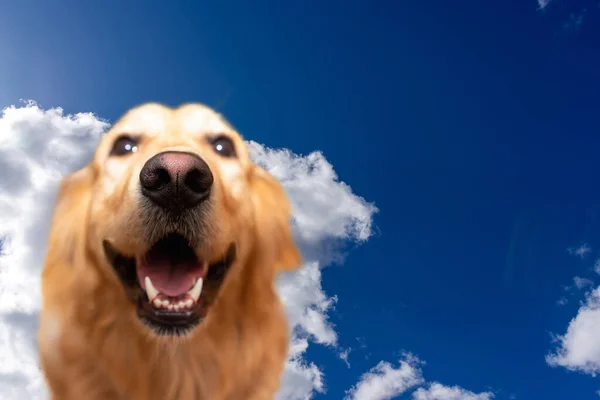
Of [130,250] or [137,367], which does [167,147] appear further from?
[137,367]

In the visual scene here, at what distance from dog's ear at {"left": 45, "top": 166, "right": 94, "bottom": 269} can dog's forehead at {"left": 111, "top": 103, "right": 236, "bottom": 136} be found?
0.58 meters

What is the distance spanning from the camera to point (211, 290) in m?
5.14

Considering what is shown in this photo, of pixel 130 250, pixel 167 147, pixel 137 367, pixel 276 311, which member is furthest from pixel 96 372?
pixel 167 147

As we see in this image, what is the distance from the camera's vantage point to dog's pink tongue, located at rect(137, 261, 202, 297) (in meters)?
4.92

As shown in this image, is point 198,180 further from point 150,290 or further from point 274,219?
point 274,219

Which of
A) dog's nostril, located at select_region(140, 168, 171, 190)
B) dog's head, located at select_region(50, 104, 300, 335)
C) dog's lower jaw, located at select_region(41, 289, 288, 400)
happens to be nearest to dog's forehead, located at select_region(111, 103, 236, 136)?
dog's head, located at select_region(50, 104, 300, 335)

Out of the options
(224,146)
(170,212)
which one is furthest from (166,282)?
(224,146)

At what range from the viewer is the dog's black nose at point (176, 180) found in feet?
14.6

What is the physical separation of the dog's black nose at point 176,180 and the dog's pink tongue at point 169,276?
22.1 inches

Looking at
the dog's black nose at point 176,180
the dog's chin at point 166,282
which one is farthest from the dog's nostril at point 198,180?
the dog's chin at point 166,282

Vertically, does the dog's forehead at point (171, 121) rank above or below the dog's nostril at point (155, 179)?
above

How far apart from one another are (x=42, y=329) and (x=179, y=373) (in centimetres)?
129

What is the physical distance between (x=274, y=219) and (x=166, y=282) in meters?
1.37

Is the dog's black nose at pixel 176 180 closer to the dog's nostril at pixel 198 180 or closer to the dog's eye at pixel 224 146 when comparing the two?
the dog's nostril at pixel 198 180
